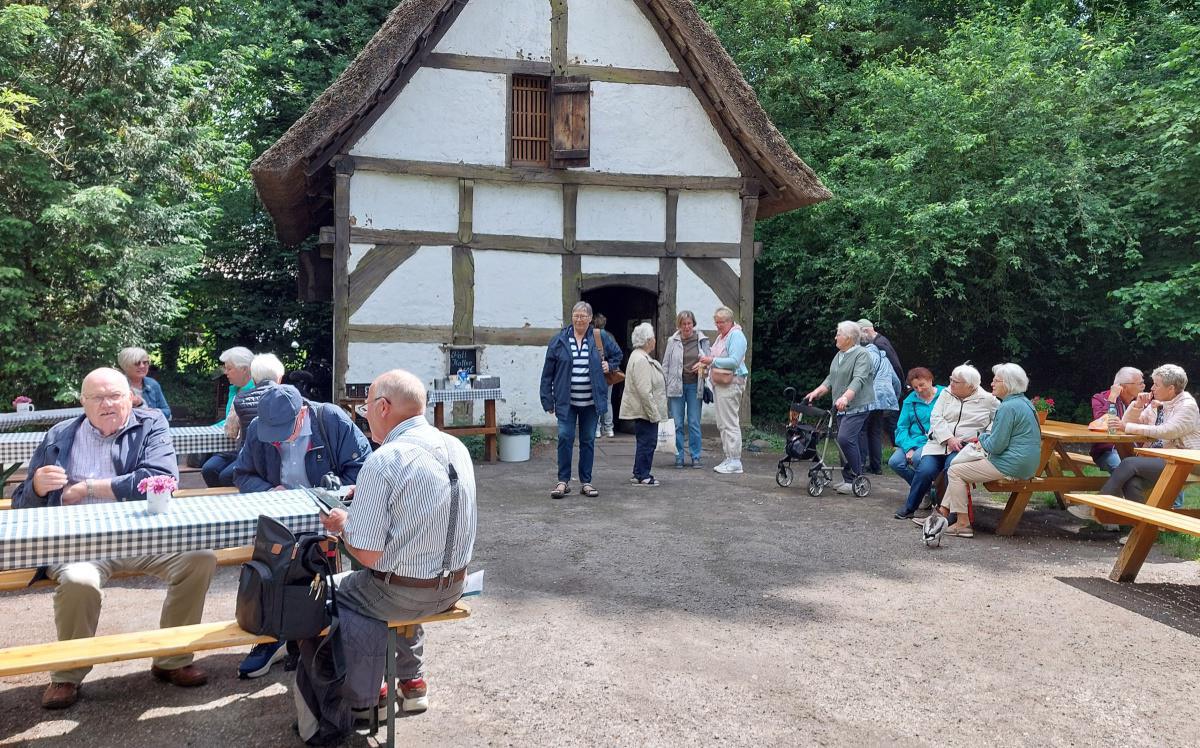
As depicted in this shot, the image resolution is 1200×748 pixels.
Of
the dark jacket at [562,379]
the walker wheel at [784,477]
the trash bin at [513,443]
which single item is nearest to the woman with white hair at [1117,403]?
the walker wheel at [784,477]

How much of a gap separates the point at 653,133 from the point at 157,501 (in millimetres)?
9042

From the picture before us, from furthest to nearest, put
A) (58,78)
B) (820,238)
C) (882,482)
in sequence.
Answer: (820,238), (58,78), (882,482)

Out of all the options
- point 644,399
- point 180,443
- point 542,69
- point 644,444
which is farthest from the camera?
point 542,69

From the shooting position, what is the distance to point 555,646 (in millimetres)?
4066

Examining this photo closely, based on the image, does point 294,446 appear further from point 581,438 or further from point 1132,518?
point 1132,518

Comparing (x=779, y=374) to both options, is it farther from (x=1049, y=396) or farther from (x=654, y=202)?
(x=654, y=202)

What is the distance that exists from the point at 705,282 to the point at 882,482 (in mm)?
3958

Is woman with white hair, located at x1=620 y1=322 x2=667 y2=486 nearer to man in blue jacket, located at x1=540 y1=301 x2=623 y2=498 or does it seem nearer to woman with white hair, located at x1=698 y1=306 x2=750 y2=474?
man in blue jacket, located at x1=540 y1=301 x2=623 y2=498

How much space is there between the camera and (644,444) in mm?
8008

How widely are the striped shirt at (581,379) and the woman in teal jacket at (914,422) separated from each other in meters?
2.61

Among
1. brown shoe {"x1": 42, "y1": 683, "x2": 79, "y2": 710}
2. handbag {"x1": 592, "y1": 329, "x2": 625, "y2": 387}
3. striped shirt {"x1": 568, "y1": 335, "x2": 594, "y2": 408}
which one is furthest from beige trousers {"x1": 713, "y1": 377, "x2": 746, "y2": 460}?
brown shoe {"x1": 42, "y1": 683, "x2": 79, "y2": 710}

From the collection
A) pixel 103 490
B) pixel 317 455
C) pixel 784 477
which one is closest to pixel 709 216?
pixel 784 477

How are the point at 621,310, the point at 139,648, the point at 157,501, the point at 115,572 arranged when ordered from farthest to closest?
the point at 621,310, the point at 115,572, the point at 157,501, the point at 139,648

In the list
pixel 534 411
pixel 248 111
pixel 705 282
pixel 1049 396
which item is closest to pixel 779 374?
pixel 1049 396
